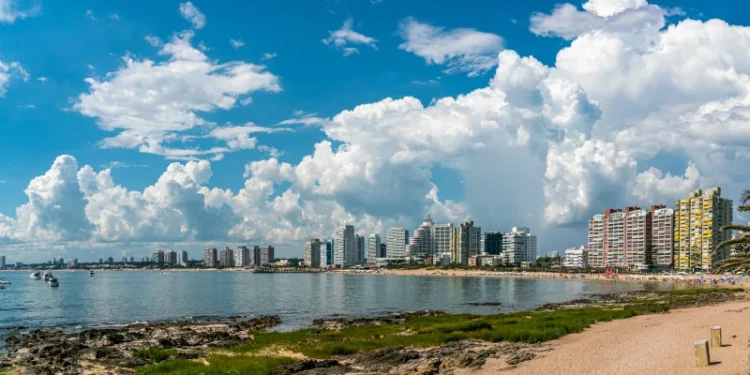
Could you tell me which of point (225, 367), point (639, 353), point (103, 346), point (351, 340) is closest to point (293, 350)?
point (351, 340)

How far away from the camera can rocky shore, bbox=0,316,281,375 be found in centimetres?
3264

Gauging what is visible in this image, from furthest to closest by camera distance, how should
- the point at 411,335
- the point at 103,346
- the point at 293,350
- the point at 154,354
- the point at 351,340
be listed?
the point at 411,335 < the point at 351,340 < the point at 103,346 < the point at 293,350 < the point at 154,354

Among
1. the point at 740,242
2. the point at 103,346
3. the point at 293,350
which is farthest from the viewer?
the point at 103,346

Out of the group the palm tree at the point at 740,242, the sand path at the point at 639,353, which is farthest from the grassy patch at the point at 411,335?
the palm tree at the point at 740,242

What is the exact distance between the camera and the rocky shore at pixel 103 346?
3264 cm

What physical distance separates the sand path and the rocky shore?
21.3 m

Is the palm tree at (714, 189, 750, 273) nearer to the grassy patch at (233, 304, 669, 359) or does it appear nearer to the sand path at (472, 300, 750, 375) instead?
the sand path at (472, 300, 750, 375)

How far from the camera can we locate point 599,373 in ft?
79.2

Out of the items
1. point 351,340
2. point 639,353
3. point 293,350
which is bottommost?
point 351,340

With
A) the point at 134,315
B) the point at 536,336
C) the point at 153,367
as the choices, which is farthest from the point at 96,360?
the point at 134,315

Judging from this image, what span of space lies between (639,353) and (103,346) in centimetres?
3487

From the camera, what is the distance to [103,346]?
39.5 metres

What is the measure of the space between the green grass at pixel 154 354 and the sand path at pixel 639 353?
64.3 feet

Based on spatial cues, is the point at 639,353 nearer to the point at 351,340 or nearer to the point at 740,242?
the point at 740,242
